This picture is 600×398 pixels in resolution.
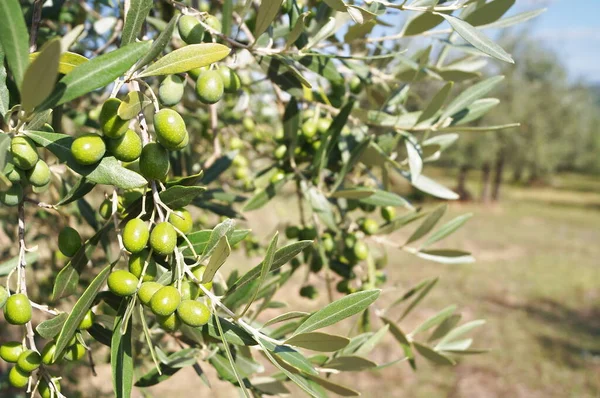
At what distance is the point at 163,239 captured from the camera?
607 millimetres

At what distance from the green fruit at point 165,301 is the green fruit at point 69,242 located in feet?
0.65

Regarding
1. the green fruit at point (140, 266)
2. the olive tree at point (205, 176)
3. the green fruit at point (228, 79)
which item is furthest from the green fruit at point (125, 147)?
the green fruit at point (228, 79)

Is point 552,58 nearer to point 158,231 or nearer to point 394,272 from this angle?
point 394,272

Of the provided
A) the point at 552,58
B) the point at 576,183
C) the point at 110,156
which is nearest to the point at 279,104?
the point at 110,156

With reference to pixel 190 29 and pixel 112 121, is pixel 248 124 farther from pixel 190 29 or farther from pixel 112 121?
pixel 112 121

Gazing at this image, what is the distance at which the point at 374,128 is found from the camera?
1.15 metres

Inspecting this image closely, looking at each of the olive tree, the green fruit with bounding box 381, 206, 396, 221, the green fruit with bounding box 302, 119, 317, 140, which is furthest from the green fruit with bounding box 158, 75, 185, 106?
the green fruit with bounding box 381, 206, 396, 221

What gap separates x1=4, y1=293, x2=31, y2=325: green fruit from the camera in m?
0.65

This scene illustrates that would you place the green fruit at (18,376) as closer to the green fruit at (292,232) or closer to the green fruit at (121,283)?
the green fruit at (121,283)

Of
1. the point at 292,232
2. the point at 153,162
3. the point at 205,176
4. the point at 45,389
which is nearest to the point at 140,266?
the point at 153,162

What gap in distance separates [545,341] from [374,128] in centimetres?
626

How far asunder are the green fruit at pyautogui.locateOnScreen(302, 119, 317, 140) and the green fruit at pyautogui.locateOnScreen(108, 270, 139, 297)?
0.62m

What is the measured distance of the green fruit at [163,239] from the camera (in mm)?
607

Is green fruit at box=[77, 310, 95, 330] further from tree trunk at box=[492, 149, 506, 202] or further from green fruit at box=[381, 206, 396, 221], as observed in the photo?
tree trunk at box=[492, 149, 506, 202]
